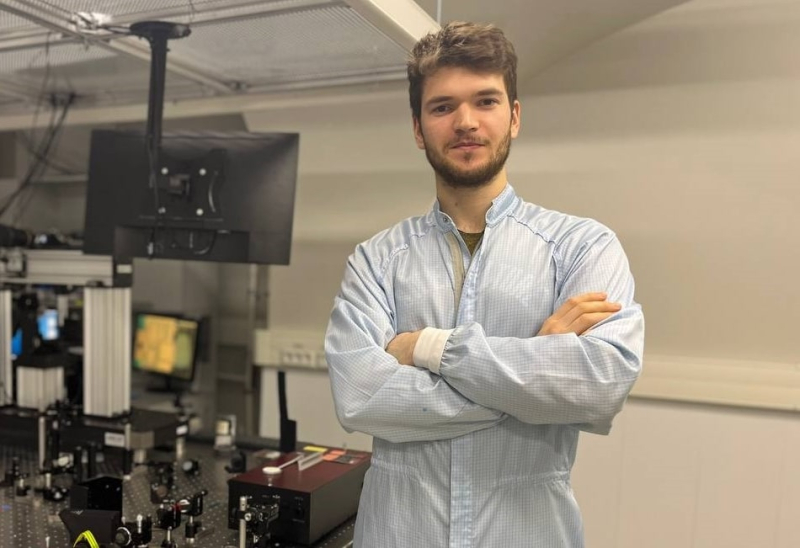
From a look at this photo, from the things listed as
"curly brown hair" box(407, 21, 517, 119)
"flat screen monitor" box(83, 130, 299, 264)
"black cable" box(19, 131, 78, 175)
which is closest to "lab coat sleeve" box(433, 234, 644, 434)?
"curly brown hair" box(407, 21, 517, 119)

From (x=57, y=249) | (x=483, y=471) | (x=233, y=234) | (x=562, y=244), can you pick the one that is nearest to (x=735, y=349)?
(x=562, y=244)

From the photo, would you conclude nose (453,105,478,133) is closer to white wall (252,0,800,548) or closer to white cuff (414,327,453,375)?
white cuff (414,327,453,375)

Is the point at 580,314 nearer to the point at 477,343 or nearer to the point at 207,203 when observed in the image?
the point at 477,343

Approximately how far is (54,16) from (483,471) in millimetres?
1784

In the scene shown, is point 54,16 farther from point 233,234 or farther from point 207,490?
point 207,490

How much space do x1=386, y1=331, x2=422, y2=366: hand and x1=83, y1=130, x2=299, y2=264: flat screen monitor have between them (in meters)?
0.99

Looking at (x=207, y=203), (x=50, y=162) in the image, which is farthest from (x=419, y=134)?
(x=50, y=162)

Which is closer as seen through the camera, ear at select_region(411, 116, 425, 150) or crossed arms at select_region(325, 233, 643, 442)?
crossed arms at select_region(325, 233, 643, 442)

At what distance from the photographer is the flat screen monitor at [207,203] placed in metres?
2.09

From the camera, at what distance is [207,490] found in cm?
185

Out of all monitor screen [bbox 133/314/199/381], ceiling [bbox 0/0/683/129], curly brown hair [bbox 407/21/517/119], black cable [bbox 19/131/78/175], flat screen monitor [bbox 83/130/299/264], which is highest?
ceiling [bbox 0/0/683/129]

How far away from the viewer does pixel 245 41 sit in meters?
2.14

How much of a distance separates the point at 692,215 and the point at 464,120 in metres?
1.64

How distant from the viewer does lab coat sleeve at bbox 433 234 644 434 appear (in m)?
1.06
